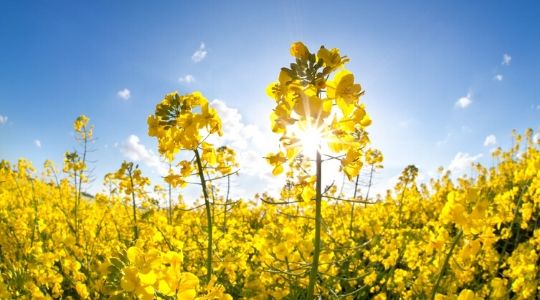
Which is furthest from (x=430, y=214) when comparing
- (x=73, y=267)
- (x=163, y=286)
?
(x=163, y=286)

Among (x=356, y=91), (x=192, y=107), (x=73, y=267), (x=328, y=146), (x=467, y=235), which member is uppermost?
(x=192, y=107)

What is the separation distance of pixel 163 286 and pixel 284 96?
102cm

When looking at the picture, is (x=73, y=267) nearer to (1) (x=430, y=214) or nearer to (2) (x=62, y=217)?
(2) (x=62, y=217)

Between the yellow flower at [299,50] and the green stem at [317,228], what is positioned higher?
the yellow flower at [299,50]

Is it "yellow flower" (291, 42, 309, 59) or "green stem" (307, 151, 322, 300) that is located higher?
"yellow flower" (291, 42, 309, 59)

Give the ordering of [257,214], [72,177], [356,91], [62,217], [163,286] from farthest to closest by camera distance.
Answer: [257,214] → [62,217] → [72,177] → [356,91] → [163,286]

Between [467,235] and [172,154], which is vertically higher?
[172,154]

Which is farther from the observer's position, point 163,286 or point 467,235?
point 467,235

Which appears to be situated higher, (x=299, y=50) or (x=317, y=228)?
(x=299, y=50)

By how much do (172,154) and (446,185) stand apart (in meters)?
12.0

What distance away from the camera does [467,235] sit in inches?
99.0

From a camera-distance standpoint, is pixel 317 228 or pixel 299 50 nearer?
pixel 317 228

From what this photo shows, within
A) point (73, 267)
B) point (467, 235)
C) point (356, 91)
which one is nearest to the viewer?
point (356, 91)

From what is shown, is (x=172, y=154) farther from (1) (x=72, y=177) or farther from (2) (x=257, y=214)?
(2) (x=257, y=214)
